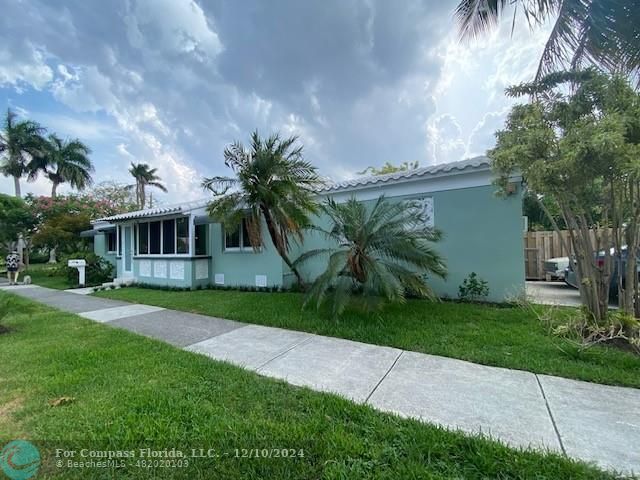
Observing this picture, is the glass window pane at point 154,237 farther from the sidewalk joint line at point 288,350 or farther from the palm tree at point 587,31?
the palm tree at point 587,31

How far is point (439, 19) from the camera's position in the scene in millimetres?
7609

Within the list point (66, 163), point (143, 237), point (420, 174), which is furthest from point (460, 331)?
point (66, 163)

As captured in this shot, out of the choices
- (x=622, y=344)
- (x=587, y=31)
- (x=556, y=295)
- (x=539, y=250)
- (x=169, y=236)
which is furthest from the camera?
(x=169, y=236)

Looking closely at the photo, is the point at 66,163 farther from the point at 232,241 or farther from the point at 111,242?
the point at 232,241

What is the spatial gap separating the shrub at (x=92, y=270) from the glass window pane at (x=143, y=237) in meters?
3.12

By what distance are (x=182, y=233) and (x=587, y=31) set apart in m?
12.6

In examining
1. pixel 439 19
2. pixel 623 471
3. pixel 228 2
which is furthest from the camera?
pixel 228 2

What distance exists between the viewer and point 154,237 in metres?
12.4

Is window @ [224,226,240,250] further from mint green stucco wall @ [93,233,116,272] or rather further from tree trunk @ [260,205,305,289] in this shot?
mint green stucco wall @ [93,233,116,272]

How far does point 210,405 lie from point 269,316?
3520mm

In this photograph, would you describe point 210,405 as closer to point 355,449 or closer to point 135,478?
point 135,478

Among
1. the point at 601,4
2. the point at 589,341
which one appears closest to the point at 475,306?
the point at 589,341

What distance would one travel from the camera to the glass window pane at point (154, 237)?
12211 mm

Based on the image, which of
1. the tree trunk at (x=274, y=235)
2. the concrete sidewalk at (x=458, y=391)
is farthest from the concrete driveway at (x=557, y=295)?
the tree trunk at (x=274, y=235)
